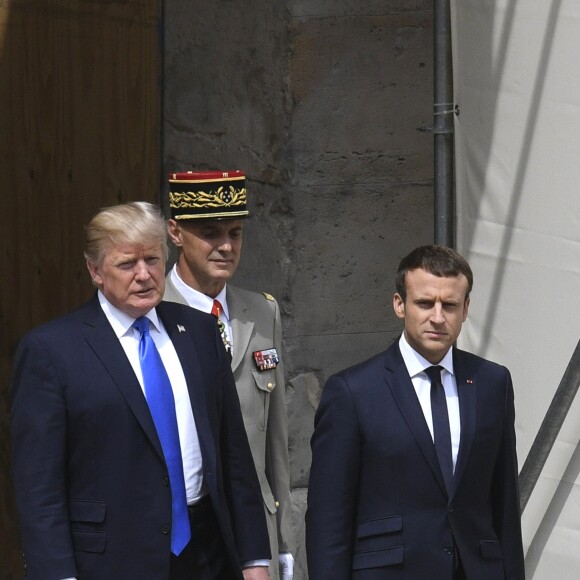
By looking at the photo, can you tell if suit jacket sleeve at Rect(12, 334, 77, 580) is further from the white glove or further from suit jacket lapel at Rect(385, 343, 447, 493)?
the white glove

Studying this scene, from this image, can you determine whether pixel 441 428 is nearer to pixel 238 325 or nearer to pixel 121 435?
pixel 121 435

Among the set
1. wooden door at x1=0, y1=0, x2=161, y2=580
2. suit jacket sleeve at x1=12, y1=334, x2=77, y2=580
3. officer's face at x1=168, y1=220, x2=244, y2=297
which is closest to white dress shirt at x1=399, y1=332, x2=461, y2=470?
officer's face at x1=168, y1=220, x2=244, y2=297

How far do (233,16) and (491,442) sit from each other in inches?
96.5

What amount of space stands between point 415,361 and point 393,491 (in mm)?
318

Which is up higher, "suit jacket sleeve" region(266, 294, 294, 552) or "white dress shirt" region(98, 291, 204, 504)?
"white dress shirt" region(98, 291, 204, 504)

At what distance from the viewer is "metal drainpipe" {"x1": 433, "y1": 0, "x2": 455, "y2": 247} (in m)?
4.61

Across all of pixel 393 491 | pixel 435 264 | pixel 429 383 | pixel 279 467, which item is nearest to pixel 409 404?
pixel 429 383

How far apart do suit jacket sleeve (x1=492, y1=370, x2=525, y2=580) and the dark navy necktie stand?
0.56ft

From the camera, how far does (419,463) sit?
348 centimetres

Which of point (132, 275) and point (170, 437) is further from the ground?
point (132, 275)

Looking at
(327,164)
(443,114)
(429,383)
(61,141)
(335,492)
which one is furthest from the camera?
(327,164)

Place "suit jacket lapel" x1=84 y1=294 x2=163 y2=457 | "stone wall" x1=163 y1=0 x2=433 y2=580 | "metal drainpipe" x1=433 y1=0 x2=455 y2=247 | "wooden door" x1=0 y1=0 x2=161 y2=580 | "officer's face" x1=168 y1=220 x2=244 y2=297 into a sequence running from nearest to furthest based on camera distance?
"suit jacket lapel" x1=84 y1=294 x2=163 y2=457 → "officer's face" x1=168 y1=220 x2=244 y2=297 → "metal drainpipe" x1=433 y1=0 x2=455 y2=247 → "wooden door" x1=0 y1=0 x2=161 y2=580 → "stone wall" x1=163 y1=0 x2=433 y2=580

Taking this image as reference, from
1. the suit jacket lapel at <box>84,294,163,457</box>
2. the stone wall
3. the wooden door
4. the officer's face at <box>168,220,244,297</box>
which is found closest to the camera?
the suit jacket lapel at <box>84,294,163,457</box>

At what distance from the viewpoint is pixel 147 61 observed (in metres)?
5.39
